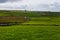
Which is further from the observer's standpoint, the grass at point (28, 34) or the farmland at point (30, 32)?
the farmland at point (30, 32)

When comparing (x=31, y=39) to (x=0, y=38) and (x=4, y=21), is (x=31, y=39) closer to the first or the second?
(x=0, y=38)

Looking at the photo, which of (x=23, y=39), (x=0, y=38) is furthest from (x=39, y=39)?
(x=0, y=38)

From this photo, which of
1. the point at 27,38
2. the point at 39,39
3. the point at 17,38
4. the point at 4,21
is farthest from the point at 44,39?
the point at 4,21

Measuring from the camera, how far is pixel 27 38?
1230 cm

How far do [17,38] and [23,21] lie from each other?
12.7m

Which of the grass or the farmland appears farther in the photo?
the farmland

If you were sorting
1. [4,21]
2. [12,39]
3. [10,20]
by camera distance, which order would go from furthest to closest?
1. [10,20]
2. [4,21]
3. [12,39]

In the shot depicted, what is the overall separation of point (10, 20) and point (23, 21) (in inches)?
83.8

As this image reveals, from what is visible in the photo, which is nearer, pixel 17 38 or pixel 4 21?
pixel 17 38

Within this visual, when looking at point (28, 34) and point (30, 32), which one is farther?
point (30, 32)

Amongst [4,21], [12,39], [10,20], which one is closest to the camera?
[12,39]

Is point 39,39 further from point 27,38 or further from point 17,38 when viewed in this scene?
point 17,38

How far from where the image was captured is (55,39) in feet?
39.7

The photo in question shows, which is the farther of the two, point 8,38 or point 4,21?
point 4,21
